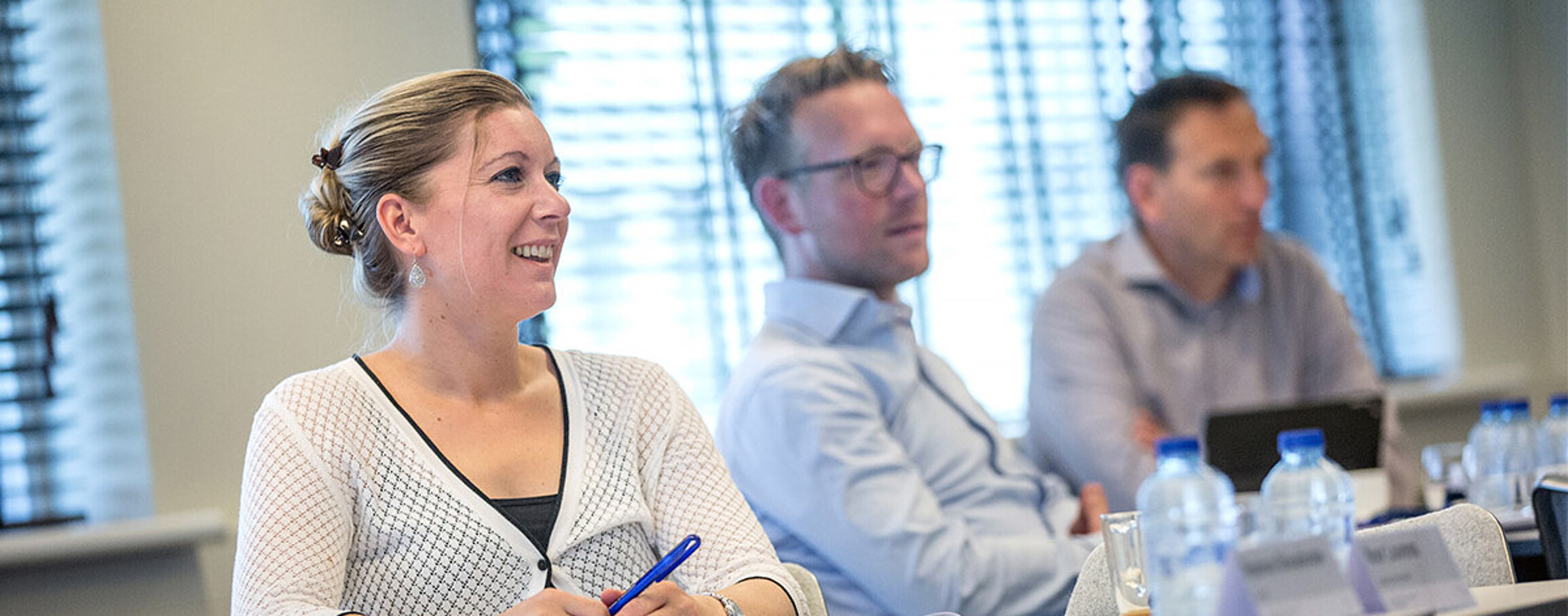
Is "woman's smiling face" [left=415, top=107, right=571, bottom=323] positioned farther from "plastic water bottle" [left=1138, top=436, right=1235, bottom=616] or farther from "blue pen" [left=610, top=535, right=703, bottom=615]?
"plastic water bottle" [left=1138, top=436, right=1235, bottom=616]

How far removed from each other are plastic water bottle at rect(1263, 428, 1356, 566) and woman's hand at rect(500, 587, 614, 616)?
2.32 feet

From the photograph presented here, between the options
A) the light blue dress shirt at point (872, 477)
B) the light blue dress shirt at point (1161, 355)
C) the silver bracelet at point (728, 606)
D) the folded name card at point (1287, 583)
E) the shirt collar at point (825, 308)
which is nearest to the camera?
the folded name card at point (1287, 583)

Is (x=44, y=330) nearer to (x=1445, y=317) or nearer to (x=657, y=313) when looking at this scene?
(x=657, y=313)

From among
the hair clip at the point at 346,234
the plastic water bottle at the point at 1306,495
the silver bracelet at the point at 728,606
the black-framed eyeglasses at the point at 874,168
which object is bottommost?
the silver bracelet at the point at 728,606

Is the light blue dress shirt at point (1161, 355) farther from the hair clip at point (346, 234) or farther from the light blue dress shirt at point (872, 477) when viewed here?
the hair clip at point (346, 234)

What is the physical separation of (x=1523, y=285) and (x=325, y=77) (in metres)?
3.84

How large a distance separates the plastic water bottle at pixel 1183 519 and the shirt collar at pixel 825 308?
4.41 feet

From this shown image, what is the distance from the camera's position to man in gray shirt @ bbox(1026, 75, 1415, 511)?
331cm

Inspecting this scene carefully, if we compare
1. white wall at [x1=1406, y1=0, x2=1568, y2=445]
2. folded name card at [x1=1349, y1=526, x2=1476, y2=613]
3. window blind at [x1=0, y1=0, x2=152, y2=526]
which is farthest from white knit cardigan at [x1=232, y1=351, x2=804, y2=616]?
white wall at [x1=1406, y1=0, x2=1568, y2=445]

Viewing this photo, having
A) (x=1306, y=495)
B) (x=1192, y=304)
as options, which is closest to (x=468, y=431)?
(x=1306, y=495)

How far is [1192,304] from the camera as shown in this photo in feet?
11.6

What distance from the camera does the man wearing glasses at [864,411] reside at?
7.45 ft

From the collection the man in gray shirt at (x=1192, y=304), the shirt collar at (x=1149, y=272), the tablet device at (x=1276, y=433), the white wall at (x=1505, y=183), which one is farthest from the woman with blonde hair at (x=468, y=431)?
the white wall at (x=1505, y=183)

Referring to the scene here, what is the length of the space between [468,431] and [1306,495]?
104 centimetres
